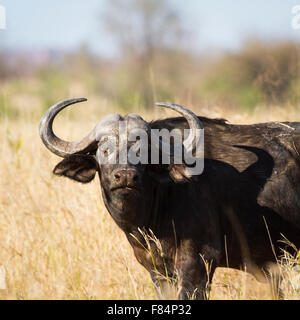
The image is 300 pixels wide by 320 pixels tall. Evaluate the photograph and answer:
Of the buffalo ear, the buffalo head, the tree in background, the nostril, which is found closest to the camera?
the nostril

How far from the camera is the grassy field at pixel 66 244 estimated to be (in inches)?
179

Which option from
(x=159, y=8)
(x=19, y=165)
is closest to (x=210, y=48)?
(x=159, y=8)

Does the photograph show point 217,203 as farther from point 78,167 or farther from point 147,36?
point 147,36

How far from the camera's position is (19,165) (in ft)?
22.6

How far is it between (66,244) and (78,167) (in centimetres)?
146

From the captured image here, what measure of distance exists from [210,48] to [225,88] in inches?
146

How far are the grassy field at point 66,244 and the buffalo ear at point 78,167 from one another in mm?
798

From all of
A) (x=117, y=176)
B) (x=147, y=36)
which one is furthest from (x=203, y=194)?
(x=147, y=36)

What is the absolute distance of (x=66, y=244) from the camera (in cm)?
553

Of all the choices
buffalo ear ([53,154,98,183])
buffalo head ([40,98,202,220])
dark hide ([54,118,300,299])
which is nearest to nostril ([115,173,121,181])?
buffalo head ([40,98,202,220])

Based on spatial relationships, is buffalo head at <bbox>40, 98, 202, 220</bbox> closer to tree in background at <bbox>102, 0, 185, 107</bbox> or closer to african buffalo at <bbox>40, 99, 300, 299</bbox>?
african buffalo at <bbox>40, 99, 300, 299</bbox>

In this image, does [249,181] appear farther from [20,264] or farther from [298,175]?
[20,264]

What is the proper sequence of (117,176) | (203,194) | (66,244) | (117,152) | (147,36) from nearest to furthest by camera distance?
(117,176) → (117,152) → (203,194) → (66,244) → (147,36)

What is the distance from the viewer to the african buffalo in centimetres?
412
